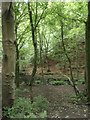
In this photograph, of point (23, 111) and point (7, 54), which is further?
point (7, 54)

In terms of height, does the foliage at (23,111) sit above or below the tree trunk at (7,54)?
below

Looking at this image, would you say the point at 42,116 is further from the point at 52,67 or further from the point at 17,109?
the point at 52,67

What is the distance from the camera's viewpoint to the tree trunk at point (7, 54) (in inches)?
218

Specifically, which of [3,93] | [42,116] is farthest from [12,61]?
[42,116]

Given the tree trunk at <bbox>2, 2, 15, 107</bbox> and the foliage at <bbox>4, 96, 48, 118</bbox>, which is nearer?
the foliage at <bbox>4, 96, 48, 118</bbox>

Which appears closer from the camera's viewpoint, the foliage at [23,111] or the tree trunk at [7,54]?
the foliage at [23,111]

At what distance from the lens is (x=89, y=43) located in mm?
7801

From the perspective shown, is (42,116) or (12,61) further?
(12,61)

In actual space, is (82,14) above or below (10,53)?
above

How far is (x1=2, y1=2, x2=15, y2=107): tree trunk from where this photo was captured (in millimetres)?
5539

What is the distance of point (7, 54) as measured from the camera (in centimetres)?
555

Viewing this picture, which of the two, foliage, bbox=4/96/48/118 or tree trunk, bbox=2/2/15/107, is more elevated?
tree trunk, bbox=2/2/15/107

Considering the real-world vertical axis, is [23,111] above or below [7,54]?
below

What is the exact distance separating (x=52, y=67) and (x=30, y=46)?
812cm
